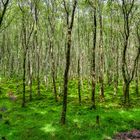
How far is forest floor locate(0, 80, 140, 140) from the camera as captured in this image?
24.0 meters

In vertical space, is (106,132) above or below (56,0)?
below

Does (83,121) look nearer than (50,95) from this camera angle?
Yes

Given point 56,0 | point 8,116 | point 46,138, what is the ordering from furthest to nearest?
point 56,0 < point 8,116 < point 46,138

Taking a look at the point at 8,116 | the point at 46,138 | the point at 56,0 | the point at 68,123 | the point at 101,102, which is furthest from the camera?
the point at 56,0

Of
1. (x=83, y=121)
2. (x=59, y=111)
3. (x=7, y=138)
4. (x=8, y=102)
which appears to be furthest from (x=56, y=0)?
(x=7, y=138)

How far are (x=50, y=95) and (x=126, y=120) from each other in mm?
16680

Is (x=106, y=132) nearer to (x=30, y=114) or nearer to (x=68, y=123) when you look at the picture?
(x=68, y=123)

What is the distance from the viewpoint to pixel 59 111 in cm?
3122

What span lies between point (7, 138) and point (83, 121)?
687 cm

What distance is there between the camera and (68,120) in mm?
27328

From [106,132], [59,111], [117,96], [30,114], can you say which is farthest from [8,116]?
[117,96]

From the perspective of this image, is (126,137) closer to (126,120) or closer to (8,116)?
(126,120)

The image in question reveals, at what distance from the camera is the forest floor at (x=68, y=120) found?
2405 centimetres

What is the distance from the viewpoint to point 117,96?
4147 cm
